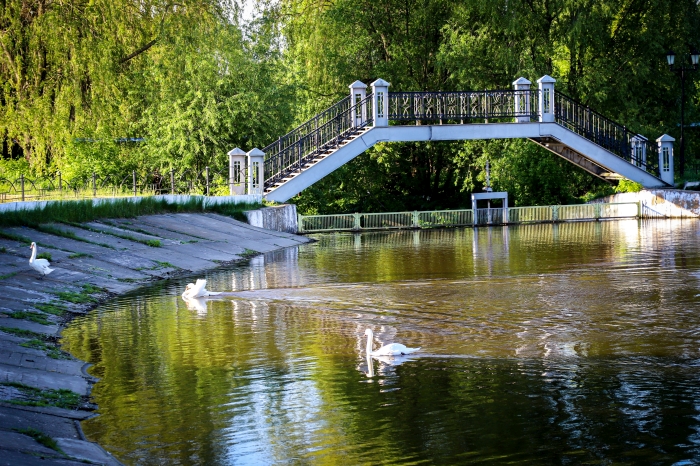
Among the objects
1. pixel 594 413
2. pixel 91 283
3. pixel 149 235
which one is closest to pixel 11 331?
pixel 91 283

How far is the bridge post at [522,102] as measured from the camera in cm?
4028

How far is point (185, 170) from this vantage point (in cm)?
4544

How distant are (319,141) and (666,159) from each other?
1516 centimetres

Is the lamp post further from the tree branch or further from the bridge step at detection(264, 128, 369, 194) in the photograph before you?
the tree branch

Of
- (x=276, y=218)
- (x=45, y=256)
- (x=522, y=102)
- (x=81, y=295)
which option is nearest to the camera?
(x=81, y=295)

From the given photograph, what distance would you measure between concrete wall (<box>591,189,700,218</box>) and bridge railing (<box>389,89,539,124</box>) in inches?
255

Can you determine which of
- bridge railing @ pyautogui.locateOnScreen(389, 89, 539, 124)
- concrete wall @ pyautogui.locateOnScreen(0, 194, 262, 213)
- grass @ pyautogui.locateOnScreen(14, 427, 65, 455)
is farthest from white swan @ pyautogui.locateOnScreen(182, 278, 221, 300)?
bridge railing @ pyautogui.locateOnScreen(389, 89, 539, 124)

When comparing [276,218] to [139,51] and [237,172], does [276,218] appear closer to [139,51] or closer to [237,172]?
[237,172]

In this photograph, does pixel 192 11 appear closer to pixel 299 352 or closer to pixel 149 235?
pixel 149 235

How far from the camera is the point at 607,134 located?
42.7 meters

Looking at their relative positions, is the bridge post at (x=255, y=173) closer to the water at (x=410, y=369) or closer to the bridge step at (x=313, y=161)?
the bridge step at (x=313, y=161)

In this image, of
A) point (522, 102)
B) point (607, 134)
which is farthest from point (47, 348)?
point (607, 134)

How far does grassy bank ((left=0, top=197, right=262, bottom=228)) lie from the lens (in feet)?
78.8

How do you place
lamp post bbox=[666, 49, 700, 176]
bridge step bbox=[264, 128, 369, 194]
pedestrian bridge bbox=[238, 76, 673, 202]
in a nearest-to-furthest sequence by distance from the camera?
bridge step bbox=[264, 128, 369, 194]
pedestrian bridge bbox=[238, 76, 673, 202]
lamp post bbox=[666, 49, 700, 176]
